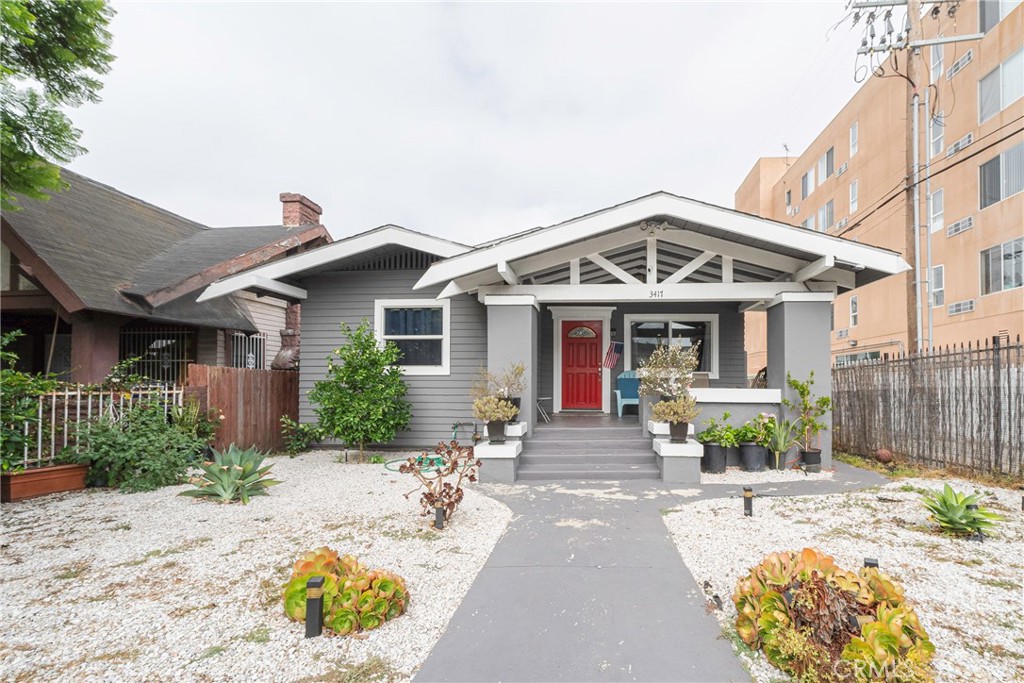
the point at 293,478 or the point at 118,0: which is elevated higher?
the point at 118,0

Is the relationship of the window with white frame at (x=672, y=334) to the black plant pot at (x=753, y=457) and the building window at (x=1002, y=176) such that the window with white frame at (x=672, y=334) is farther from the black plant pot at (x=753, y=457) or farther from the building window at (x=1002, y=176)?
the building window at (x=1002, y=176)

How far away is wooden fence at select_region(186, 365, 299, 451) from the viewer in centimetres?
823

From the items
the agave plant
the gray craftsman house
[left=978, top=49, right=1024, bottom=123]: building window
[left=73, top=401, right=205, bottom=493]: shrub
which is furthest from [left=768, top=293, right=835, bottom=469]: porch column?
[left=978, top=49, right=1024, bottom=123]: building window

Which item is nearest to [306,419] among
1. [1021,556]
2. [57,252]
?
[57,252]

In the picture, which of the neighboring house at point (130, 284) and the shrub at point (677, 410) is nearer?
the shrub at point (677, 410)

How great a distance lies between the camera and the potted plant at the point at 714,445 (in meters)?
7.44

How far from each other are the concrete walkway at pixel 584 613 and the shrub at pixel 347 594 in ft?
1.28

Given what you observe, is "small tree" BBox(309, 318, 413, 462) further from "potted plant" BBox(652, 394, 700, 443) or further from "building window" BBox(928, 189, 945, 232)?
"building window" BBox(928, 189, 945, 232)

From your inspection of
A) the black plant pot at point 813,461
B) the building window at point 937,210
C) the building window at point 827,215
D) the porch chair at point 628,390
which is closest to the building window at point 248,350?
the porch chair at point 628,390

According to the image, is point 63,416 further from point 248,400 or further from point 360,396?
point 360,396

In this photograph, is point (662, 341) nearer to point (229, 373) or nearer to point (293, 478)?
point (293, 478)

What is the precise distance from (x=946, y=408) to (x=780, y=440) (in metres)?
2.17

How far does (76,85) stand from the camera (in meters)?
7.39

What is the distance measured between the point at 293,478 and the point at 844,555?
21.1 feet
